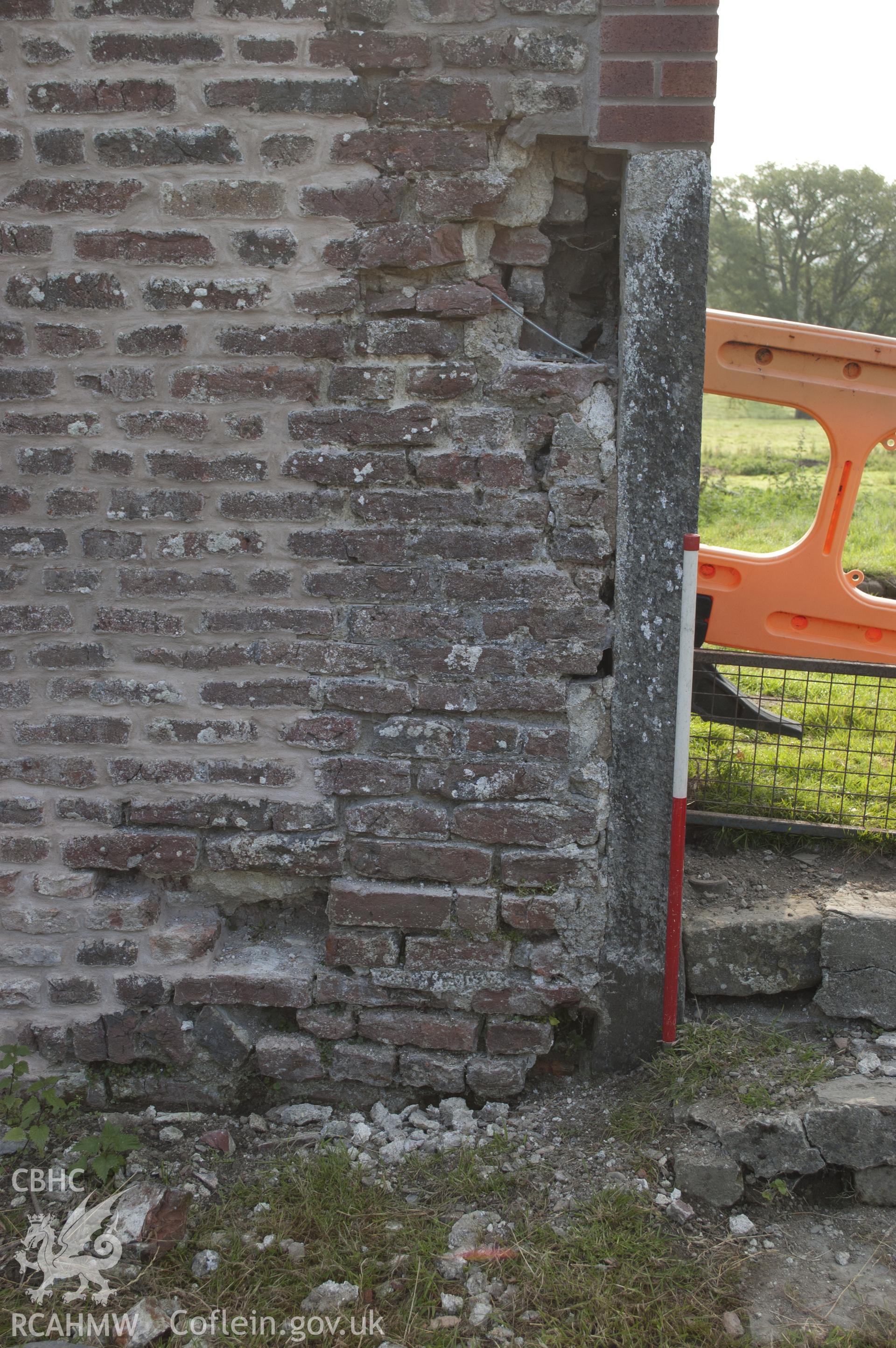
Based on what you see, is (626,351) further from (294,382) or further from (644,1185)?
(644,1185)

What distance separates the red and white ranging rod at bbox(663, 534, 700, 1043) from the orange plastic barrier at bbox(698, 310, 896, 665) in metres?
0.90

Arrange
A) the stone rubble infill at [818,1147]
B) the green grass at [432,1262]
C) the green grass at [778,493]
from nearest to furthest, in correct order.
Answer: the green grass at [432,1262] → the stone rubble infill at [818,1147] → the green grass at [778,493]

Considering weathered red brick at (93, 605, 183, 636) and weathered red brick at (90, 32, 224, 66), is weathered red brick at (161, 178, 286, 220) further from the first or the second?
weathered red brick at (93, 605, 183, 636)

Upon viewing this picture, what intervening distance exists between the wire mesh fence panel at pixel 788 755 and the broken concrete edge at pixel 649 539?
0.55 meters

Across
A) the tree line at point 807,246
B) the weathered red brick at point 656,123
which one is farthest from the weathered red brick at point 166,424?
the tree line at point 807,246

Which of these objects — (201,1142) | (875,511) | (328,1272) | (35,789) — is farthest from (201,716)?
(875,511)

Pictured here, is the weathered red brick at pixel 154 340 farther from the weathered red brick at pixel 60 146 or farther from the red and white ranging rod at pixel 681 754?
the red and white ranging rod at pixel 681 754

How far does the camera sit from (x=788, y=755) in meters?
3.34

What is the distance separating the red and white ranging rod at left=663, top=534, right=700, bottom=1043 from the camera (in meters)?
2.28

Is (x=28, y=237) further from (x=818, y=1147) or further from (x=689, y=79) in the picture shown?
(x=818, y=1147)

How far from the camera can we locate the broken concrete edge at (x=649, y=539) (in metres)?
2.18

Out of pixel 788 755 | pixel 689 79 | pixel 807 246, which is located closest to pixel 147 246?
pixel 689 79

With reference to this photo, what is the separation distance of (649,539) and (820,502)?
120 centimetres

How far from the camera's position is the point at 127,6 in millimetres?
2137
